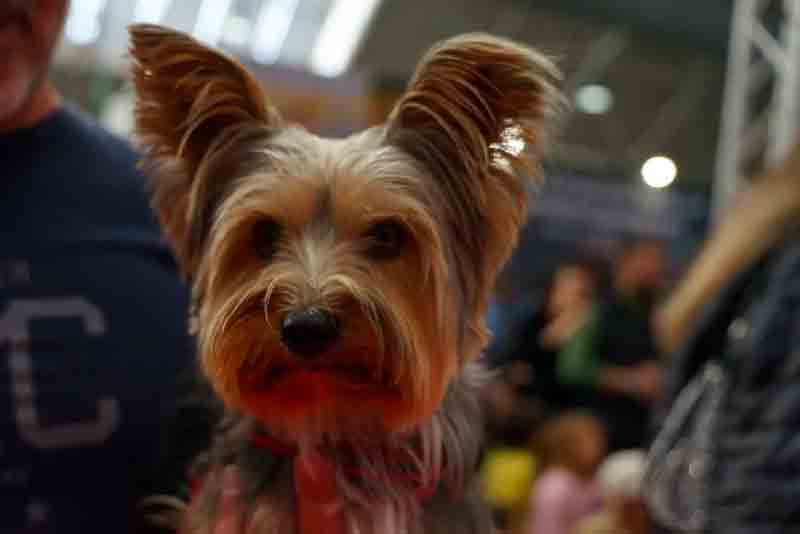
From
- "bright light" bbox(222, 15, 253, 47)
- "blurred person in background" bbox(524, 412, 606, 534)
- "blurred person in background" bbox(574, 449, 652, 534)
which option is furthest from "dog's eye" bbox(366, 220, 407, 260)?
"bright light" bbox(222, 15, 253, 47)

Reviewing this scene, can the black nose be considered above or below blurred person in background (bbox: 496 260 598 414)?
above

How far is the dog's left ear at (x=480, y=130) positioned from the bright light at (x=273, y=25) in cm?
341

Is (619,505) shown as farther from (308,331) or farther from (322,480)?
(308,331)

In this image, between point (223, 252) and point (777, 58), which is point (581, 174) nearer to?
point (777, 58)

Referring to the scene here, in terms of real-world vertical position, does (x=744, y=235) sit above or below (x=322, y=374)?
above

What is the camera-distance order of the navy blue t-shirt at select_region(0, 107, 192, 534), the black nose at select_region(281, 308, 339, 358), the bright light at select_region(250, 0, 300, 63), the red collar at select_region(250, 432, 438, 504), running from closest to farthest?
1. the black nose at select_region(281, 308, 339, 358)
2. the red collar at select_region(250, 432, 438, 504)
3. the navy blue t-shirt at select_region(0, 107, 192, 534)
4. the bright light at select_region(250, 0, 300, 63)

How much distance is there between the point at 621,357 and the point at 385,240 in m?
2.72

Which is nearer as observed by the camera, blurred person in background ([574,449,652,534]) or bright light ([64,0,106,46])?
bright light ([64,0,106,46])

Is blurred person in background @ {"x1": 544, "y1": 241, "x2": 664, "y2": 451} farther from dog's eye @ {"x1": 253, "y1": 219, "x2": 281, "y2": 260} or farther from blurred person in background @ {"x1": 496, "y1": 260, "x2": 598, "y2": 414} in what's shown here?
dog's eye @ {"x1": 253, "y1": 219, "x2": 281, "y2": 260}

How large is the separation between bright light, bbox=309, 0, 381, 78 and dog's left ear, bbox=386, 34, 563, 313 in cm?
317

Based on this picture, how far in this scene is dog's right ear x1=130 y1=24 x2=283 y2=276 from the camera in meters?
1.42

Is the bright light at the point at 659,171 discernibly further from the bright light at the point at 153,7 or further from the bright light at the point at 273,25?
the bright light at the point at 153,7

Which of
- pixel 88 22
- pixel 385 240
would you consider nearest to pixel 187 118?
pixel 385 240

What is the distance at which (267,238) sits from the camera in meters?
1.52
